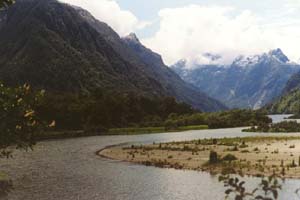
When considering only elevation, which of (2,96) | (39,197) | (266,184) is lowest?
(39,197)

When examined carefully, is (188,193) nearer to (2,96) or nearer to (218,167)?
(218,167)

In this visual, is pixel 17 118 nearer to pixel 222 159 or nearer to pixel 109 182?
pixel 109 182

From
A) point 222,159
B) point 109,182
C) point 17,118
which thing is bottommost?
point 109,182

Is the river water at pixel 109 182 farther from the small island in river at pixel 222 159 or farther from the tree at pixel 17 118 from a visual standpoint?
the tree at pixel 17 118

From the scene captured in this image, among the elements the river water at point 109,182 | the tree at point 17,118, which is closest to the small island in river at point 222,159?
the river water at point 109,182

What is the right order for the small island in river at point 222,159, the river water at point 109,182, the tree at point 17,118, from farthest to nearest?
1. the small island in river at point 222,159
2. the river water at point 109,182
3. the tree at point 17,118

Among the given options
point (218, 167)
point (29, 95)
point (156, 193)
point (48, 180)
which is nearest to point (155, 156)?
point (218, 167)

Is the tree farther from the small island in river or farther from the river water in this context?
the small island in river

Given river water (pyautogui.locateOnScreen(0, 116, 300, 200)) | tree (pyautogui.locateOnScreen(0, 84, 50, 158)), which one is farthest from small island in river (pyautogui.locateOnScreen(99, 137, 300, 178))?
tree (pyautogui.locateOnScreen(0, 84, 50, 158))

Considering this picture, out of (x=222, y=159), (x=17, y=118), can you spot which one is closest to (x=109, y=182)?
(x=222, y=159)

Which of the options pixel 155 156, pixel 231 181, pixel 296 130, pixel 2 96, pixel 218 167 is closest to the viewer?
pixel 231 181

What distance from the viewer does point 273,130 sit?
19375cm

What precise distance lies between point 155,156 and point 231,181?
85651 millimetres

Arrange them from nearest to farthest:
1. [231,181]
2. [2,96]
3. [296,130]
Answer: [231,181]
[2,96]
[296,130]
